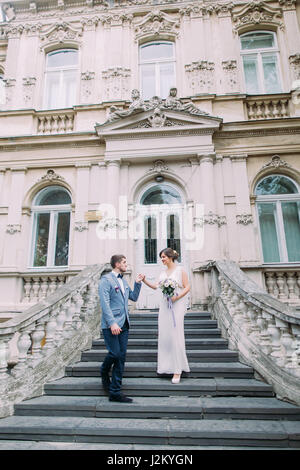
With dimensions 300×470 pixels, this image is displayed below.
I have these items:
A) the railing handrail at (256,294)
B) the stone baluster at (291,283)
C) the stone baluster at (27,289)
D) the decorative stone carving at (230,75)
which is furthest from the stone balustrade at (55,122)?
the stone baluster at (291,283)

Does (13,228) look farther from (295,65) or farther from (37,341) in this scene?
(295,65)

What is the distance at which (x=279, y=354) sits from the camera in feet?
12.3

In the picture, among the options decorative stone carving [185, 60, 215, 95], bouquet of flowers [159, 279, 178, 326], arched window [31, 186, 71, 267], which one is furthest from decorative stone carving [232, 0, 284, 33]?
bouquet of flowers [159, 279, 178, 326]

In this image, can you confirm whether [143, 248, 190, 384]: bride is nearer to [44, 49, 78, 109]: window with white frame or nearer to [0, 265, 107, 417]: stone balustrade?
[0, 265, 107, 417]: stone balustrade

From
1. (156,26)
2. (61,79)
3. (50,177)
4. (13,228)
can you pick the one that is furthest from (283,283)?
(61,79)

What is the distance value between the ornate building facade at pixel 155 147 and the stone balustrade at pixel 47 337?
2.37 meters

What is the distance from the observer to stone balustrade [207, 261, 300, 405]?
3.48 metres

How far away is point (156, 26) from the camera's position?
9.70 meters

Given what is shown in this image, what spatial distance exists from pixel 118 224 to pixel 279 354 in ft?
16.8

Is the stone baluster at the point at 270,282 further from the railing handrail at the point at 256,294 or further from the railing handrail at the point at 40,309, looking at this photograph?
the railing handrail at the point at 40,309

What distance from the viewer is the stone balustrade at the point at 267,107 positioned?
8.34 m

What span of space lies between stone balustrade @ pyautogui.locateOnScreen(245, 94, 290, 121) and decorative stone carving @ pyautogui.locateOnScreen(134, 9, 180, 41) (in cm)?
365

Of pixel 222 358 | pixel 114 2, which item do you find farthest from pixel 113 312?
pixel 114 2

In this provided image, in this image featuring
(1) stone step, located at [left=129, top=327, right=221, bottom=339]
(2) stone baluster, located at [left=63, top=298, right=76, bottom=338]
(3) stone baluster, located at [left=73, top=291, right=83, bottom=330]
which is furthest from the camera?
(1) stone step, located at [left=129, top=327, right=221, bottom=339]
